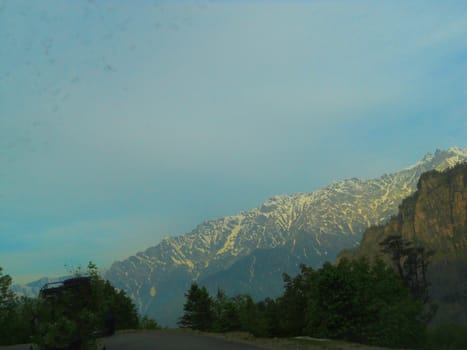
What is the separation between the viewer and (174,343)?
4197 cm

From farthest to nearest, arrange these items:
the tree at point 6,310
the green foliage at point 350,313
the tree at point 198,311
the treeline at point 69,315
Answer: the tree at point 198,311, the tree at point 6,310, the green foliage at point 350,313, the treeline at point 69,315

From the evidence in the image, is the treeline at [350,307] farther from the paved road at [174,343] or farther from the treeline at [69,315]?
the treeline at [69,315]

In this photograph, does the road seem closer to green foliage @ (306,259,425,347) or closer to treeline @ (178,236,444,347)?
green foliage @ (306,259,425,347)

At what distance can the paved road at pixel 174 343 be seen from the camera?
38.1 meters

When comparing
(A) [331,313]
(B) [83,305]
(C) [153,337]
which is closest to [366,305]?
(A) [331,313]

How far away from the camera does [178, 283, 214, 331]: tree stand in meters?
90.9

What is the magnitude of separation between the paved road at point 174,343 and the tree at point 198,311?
40727 millimetres

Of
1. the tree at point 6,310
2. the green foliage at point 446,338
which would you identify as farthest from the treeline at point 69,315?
the tree at point 6,310

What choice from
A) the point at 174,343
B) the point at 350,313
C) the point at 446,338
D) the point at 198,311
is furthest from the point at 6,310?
the point at 446,338

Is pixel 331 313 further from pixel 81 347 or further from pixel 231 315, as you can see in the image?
pixel 231 315

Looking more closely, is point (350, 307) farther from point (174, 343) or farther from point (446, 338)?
point (446, 338)

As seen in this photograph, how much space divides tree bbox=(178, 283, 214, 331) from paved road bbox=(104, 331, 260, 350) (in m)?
40.7

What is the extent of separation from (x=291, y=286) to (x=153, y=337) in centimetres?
2067

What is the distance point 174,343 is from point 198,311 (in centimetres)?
5122
